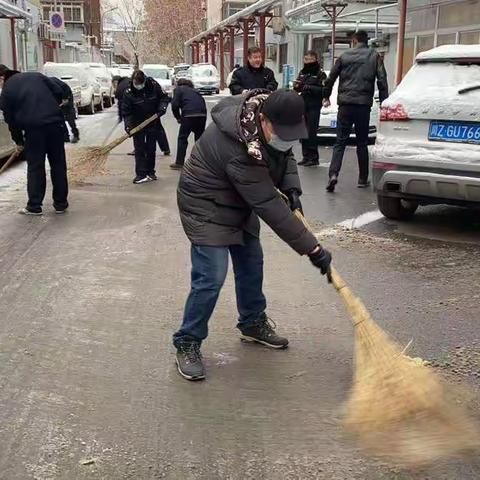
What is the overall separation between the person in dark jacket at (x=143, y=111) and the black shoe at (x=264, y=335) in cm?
591

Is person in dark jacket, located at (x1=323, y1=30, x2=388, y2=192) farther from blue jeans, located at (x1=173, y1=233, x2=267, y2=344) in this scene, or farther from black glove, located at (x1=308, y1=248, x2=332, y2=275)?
black glove, located at (x1=308, y1=248, x2=332, y2=275)

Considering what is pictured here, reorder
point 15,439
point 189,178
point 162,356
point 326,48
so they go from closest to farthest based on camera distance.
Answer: point 15,439 < point 189,178 < point 162,356 < point 326,48

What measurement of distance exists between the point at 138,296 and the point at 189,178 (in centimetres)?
160

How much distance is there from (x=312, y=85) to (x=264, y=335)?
7.17m

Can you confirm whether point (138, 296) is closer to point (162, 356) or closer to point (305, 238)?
point (162, 356)

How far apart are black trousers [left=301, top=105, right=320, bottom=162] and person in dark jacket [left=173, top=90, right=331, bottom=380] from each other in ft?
22.9

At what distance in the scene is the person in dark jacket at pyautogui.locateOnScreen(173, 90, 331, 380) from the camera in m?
3.19

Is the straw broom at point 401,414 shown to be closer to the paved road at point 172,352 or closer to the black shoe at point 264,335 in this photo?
the paved road at point 172,352

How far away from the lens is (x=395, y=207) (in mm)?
6898

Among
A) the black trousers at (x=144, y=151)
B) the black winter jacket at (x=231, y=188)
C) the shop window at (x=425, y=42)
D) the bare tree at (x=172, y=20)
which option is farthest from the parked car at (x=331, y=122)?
the bare tree at (x=172, y=20)

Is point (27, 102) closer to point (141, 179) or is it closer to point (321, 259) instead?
point (141, 179)

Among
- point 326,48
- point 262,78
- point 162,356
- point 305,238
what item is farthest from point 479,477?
point 326,48

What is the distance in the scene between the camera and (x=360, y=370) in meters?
3.28

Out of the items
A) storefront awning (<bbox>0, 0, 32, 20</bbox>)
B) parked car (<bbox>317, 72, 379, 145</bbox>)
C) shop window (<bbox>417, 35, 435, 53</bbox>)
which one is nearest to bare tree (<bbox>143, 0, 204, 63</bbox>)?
shop window (<bbox>417, 35, 435, 53</bbox>)
